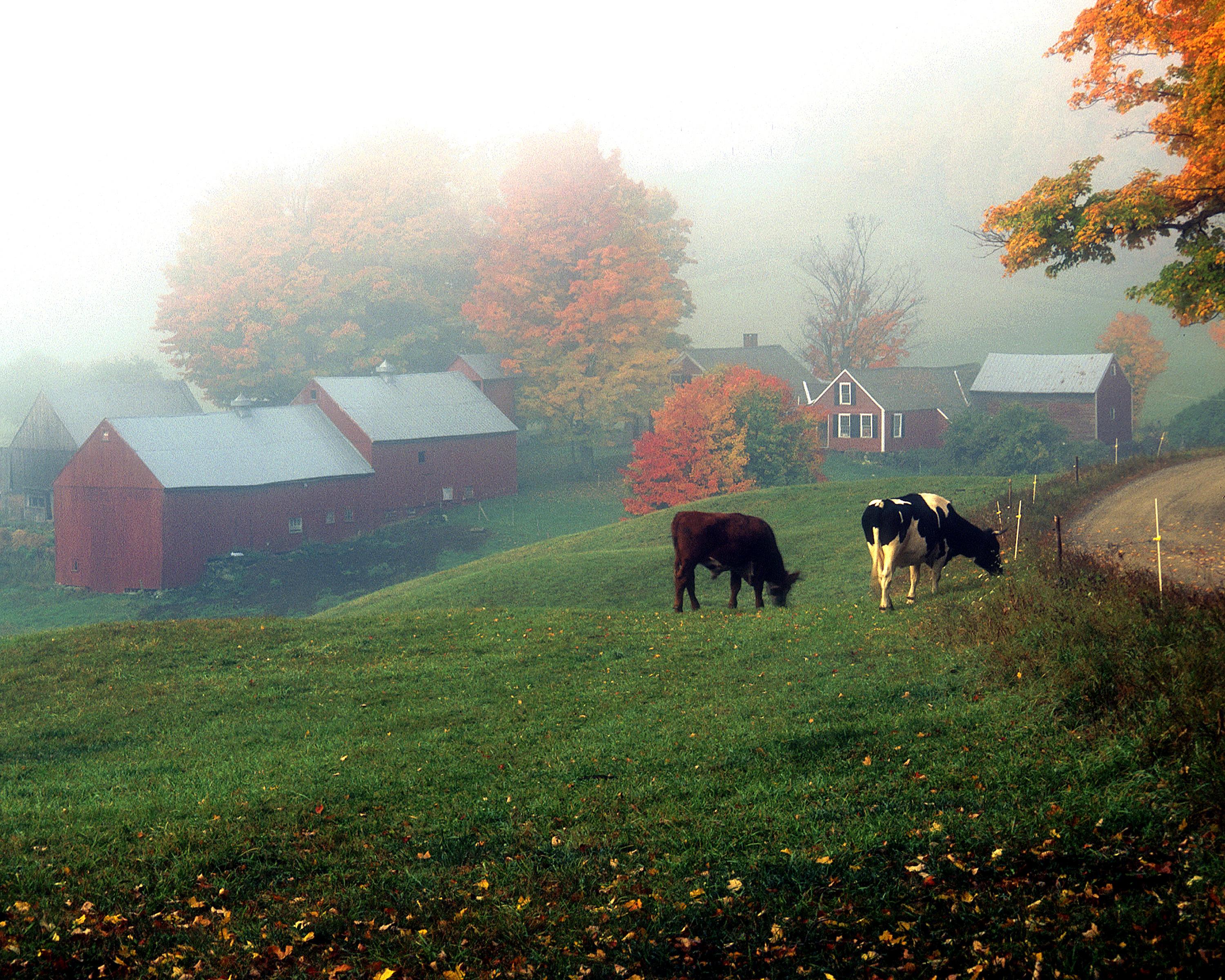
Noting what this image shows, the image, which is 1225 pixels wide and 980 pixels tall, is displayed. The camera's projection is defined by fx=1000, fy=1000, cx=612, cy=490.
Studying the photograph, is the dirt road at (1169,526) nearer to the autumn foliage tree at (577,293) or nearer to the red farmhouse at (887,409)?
the autumn foliage tree at (577,293)

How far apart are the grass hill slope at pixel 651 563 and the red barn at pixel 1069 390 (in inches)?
1283

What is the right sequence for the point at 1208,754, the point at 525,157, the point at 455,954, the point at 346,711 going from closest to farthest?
1. the point at 455,954
2. the point at 1208,754
3. the point at 346,711
4. the point at 525,157

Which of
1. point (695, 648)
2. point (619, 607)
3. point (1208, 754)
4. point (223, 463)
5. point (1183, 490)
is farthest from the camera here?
point (223, 463)

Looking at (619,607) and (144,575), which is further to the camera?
(144,575)

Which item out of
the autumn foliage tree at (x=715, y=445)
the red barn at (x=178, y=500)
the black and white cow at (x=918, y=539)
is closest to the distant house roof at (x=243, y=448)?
the red barn at (x=178, y=500)

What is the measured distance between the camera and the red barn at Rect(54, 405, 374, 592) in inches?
1727

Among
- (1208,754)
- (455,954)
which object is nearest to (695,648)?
(1208,754)

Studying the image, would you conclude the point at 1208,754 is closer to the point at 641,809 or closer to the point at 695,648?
the point at 641,809

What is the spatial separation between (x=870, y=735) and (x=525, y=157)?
6542 cm

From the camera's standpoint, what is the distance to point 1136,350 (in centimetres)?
7838

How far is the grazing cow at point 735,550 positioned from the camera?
65.6 ft

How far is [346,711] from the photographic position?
13898mm

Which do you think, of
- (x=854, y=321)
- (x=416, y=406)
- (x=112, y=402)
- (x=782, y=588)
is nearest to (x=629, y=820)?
(x=782, y=588)

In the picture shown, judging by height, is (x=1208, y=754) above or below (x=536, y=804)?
above
